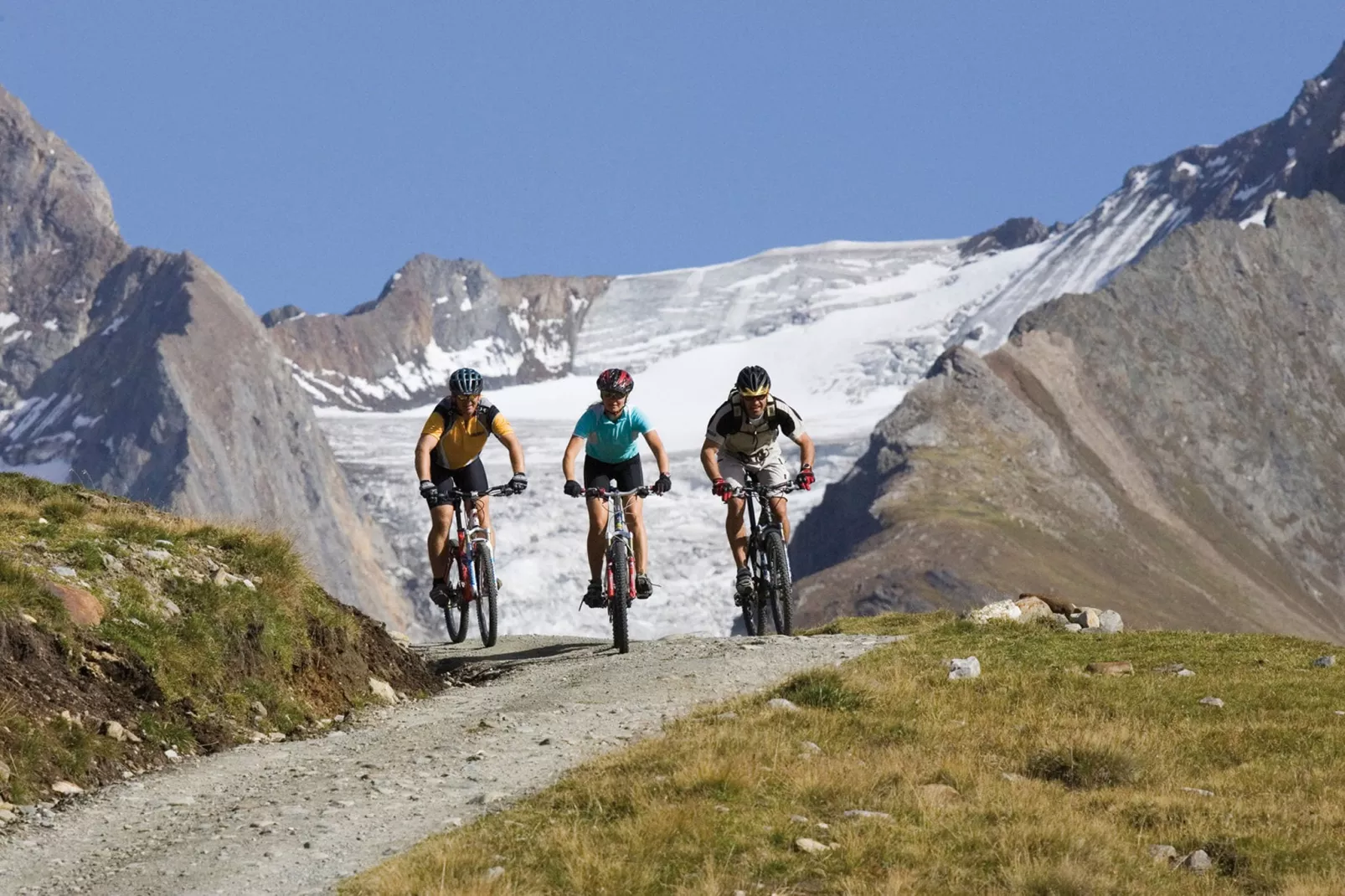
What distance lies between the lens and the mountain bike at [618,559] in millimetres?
20797

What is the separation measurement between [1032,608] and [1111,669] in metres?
6.25

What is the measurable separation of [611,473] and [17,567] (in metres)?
7.91

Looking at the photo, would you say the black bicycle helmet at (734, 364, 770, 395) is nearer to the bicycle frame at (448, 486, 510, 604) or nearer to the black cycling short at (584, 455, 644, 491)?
the black cycling short at (584, 455, 644, 491)

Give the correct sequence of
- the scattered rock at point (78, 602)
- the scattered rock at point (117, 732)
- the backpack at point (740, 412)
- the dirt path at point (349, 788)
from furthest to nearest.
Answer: the backpack at point (740, 412)
the scattered rock at point (78, 602)
the scattered rock at point (117, 732)
the dirt path at point (349, 788)

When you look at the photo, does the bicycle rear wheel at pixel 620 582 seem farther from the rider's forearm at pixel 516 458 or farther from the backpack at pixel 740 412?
the backpack at pixel 740 412

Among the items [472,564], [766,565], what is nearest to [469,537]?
[472,564]

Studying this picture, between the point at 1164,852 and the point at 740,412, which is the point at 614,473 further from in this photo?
the point at 1164,852

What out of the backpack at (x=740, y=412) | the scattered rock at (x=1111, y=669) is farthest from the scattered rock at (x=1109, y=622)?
the backpack at (x=740, y=412)

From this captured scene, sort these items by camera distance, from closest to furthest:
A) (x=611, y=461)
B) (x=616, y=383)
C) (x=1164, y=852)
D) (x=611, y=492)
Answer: (x=1164, y=852), (x=616, y=383), (x=611, y=492), (x=611, y=461)

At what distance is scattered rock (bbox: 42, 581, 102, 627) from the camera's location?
15.1 metres

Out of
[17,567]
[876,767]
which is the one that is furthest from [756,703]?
[17,567]

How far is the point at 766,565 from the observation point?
2134 cm

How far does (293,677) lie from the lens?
56.4 feet

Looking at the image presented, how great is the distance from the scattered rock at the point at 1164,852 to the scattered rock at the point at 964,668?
19.5 feet
